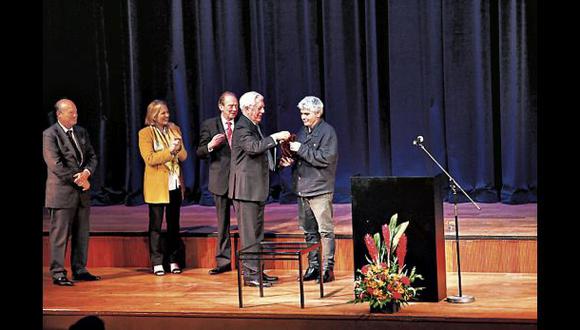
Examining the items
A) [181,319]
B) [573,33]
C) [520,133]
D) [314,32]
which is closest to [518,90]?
[520,133]

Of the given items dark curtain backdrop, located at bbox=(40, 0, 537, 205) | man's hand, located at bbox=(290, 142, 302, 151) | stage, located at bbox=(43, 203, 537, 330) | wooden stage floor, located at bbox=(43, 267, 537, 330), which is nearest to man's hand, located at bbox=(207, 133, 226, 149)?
man's hand, located at bbox=(290, 142, 302, 151)

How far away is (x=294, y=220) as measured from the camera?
25.1 feet

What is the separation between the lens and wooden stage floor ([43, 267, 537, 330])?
17.2 feet

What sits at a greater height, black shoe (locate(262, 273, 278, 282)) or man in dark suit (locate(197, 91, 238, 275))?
man in dark suit (locate(197, 91, 238, 275))

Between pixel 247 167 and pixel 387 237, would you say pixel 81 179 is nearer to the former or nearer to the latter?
pixel 247 167

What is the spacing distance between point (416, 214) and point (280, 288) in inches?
46.3

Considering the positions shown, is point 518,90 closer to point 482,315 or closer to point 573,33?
point 482,315

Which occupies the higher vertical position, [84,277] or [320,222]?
[320,222]

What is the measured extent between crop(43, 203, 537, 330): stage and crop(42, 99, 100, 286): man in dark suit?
0.30 m

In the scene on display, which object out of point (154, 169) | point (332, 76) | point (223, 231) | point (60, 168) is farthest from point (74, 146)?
point (332, 76)

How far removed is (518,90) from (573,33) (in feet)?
21.6

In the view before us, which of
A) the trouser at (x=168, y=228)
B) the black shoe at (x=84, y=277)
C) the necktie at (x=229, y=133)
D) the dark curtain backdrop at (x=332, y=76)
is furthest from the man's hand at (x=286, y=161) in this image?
the dark curtain backdrop at (x=332, y=76)

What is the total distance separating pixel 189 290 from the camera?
243 inches

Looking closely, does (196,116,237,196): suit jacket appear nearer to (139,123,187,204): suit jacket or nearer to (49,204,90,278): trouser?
(139,123,187,204): suit jacket
